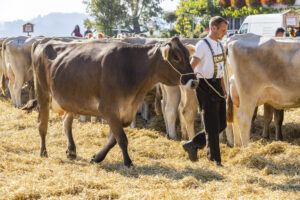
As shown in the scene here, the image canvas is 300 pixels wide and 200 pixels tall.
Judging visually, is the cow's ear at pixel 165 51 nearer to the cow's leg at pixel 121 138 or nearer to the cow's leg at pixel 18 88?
the cow's leg at pixel 121 138

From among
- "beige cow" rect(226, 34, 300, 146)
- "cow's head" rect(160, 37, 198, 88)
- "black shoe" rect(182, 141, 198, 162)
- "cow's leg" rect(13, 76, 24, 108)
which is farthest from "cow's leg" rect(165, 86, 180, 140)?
"cow's leg" rect(13, 76, 24, 108)

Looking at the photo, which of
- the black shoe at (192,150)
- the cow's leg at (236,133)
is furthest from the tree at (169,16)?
the black shoe at (192,150)

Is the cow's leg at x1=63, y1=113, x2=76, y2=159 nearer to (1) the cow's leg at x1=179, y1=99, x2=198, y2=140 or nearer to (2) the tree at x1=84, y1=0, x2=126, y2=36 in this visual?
(1) the cow's leg at x1=179, y1=99, x2=198, y2=140

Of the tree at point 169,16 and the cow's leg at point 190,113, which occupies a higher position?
the tree at point 169,16

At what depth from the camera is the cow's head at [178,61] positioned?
5648 mm

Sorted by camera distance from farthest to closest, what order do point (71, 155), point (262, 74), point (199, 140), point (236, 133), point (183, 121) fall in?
point (183, 121), point (236, 133), point (262, 74), point (71, 155), point (199, 140)

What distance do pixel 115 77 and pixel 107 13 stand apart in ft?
133

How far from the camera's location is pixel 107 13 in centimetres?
4534

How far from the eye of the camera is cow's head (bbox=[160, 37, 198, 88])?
5.65 meters

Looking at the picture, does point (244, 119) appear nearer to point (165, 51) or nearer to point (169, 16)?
→ point (165, 51)

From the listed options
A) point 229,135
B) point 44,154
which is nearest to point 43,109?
point 44,154

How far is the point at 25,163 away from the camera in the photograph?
6230 millimetres

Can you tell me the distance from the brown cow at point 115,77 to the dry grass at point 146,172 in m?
0.53

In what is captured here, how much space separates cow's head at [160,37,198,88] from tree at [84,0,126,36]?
130 feet
